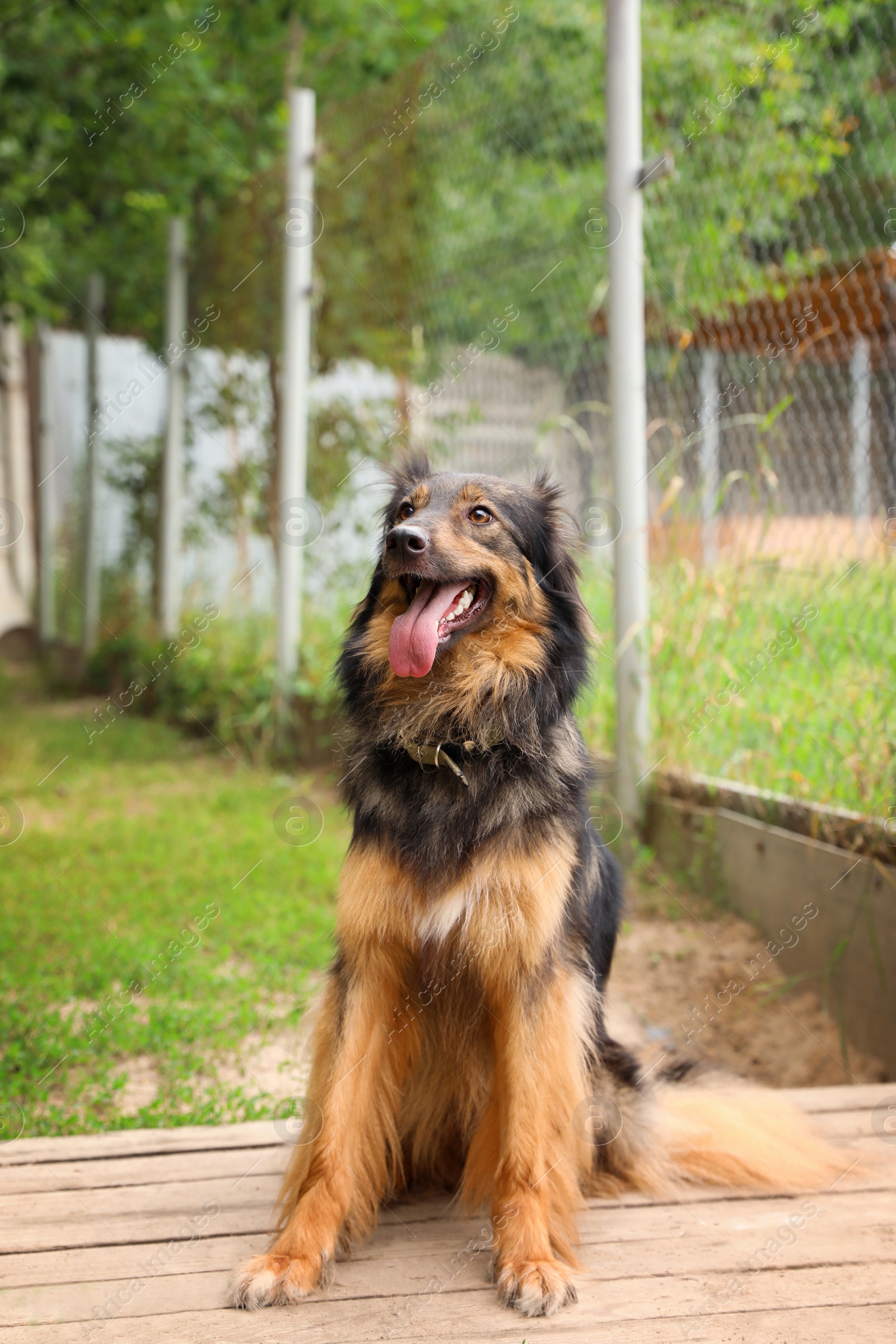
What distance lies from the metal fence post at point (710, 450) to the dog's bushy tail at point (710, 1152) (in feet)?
9.47

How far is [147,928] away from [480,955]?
9.03ft

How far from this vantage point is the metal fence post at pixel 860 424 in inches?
182

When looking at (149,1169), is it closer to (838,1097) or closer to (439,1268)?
(439,1268)

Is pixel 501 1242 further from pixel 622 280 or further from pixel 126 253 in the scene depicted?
pixel 126 253

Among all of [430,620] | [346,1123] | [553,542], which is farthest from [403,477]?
[346,1123]

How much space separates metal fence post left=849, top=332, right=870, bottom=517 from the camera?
4.63 metres

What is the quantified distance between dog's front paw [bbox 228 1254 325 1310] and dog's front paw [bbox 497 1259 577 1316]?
38 centimetres

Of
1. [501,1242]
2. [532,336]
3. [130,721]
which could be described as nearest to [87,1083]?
[501,1242]

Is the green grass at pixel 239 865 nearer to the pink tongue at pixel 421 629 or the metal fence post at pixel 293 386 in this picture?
the pink tongue at pixel 421 629

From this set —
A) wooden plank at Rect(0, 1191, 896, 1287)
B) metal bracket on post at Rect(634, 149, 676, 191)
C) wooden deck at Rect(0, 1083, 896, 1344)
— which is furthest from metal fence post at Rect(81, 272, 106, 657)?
wooden plank at Rect(0, 1191, 896, 1287)

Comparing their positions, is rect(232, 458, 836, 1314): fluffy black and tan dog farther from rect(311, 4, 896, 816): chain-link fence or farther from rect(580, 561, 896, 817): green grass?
rect(580, 561, 896, 817): green grass

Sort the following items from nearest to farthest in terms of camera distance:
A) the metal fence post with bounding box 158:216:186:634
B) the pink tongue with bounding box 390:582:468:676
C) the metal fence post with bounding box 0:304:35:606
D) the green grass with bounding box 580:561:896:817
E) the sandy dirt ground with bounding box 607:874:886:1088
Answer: the pink tongue with bounding box 390:582:468:676, the sandy dirt ground with bounding box 607:874:886:1088, the green grass with bounding box 580:561:896:817, the metal fence post with bounding box 158:216:186:634, the metal fence post with bounding box 0:304:35:606

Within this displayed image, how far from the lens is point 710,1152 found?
8.32 ft

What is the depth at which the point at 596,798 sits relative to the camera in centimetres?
491
